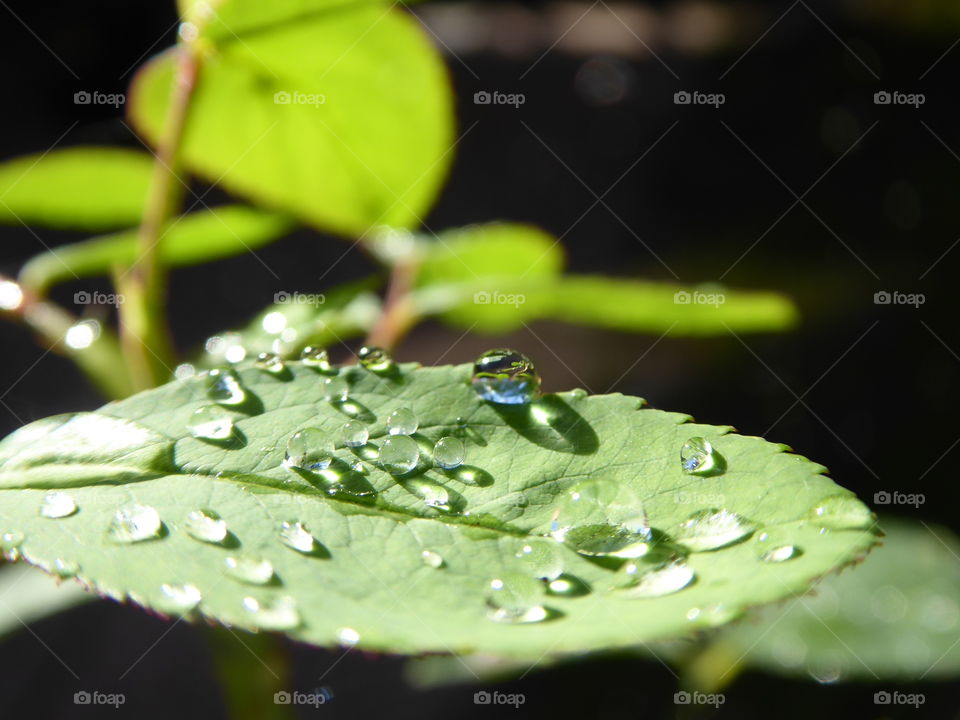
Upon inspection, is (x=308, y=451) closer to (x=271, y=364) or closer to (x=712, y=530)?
(x=271, y=364)

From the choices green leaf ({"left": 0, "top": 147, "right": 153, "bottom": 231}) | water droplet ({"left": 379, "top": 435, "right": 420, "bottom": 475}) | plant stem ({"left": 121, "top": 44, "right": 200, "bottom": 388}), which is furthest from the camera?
green leaf ({"left": 0, "top": 147, "right": 153, "bottom": 231})

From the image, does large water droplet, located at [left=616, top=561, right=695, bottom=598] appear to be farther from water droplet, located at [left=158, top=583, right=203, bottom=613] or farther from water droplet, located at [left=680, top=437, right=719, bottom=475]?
water droplet, located at [left=158, top=583, right=203, bottom=613]

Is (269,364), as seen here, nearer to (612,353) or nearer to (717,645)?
(717,645)

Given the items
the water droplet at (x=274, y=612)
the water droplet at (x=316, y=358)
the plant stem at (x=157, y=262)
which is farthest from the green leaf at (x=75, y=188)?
Answer: the water droplet at (x=274, y=612)

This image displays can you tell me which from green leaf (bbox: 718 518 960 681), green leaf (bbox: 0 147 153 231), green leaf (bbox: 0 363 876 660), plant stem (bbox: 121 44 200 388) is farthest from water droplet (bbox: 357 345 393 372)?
green leaf (bbox: 718 518 960 681)

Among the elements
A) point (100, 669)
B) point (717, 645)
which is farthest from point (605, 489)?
point (100, 669)

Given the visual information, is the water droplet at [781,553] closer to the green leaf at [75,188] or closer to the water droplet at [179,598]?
the water droplet at [179,598]

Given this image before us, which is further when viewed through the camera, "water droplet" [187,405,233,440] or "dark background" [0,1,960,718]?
"dark background" [0,1,960,718]
